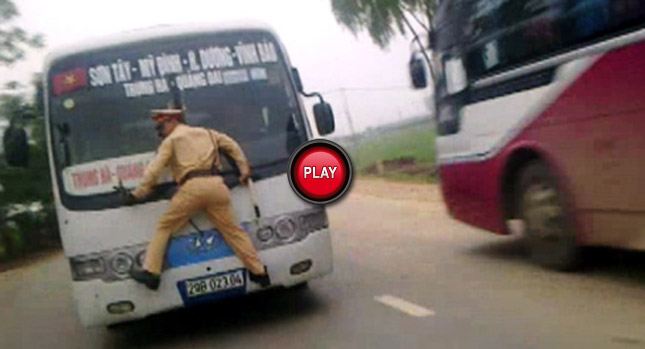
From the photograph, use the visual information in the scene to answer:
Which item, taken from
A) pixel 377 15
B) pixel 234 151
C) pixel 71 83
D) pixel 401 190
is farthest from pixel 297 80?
pixel 377 15

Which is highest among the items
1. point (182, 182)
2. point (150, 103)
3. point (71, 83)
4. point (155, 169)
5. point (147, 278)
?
point (71, 83)

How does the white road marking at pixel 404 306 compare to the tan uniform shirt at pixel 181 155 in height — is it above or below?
below

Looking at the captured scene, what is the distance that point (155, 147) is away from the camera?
5.58m

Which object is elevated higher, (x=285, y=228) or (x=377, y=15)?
(x=377, y=15)

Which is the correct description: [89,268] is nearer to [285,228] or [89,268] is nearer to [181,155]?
[181,155]

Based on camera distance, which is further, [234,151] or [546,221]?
[546,221]

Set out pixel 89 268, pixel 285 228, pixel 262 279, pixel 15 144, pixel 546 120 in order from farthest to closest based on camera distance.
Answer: pixel 546 120, pixel 15 144, pixel 285 228, pixel 262 279, pixel 89 268

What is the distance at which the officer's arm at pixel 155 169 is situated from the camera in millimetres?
5191

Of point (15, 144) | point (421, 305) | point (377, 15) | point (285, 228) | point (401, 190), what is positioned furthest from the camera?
point (377, 15)

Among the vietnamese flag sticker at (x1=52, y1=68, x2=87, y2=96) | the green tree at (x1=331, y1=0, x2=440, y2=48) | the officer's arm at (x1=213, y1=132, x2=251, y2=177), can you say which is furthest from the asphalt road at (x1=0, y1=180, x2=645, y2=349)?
the green tree at (x1=331, y1=0, x2=440, y2=48)

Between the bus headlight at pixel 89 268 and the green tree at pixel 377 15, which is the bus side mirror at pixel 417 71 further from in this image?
the green tree at pixel 377 15

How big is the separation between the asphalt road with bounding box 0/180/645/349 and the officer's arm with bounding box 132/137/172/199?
1356 millimetres

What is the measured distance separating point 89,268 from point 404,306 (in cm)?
251

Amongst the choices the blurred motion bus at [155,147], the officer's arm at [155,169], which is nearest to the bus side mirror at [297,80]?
the blurred motion bus at [155,147]
